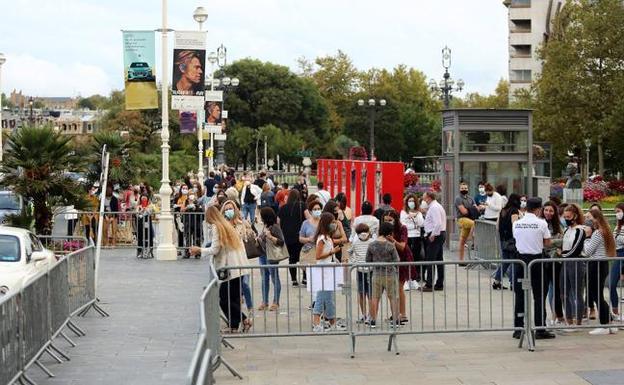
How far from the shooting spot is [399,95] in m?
124

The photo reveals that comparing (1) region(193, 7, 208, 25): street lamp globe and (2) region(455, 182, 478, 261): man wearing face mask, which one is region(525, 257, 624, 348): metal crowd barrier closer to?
(2) region(455, 182, 478, 261): man wearing face mask

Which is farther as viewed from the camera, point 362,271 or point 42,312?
point 362,271

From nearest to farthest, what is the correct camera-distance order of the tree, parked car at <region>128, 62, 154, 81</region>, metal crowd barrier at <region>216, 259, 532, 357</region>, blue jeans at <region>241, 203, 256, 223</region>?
metal crowd barrier at <region>216, 259, 532, 357</region>
parked car at <region>128, 62, 154, 81</region>
blue jeans at <region>241, 203, 256, 223</region>
the tree

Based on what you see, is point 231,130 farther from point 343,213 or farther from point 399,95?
point 343,213

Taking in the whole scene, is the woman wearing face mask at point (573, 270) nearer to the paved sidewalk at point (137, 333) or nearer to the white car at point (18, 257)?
the paved sidewalk at point (137, 333)

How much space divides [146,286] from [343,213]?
4.17 meters

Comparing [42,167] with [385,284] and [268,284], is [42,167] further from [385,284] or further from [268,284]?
[385,284]

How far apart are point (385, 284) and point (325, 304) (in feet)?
2.74

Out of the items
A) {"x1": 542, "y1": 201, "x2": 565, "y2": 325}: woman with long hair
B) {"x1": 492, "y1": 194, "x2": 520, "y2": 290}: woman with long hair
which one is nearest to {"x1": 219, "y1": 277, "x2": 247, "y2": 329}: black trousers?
{"x1": 542, "y1": 201, "x2": 565, "y2": 325}: woman with long hair

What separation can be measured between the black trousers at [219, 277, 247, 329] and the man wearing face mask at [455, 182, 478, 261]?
9752mm

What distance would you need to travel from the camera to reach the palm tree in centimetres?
2328

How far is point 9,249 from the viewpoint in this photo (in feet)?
57.7

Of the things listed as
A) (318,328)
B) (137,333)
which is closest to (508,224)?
(318,328)

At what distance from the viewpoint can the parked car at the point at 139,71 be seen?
985 inches
